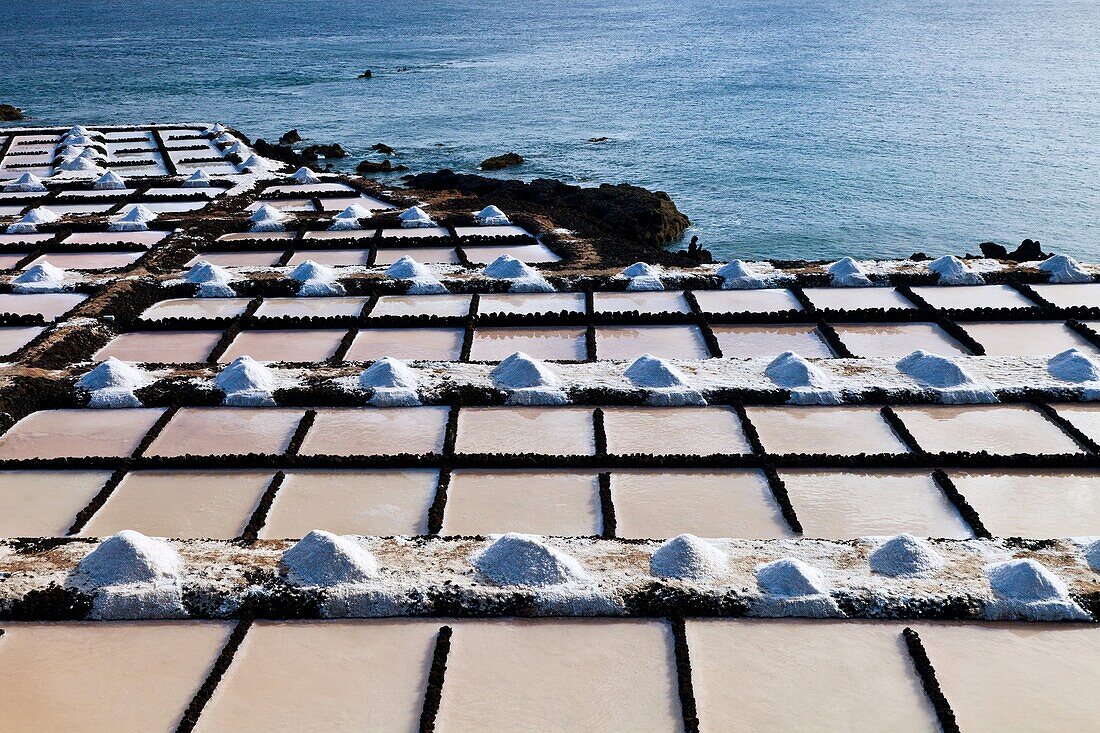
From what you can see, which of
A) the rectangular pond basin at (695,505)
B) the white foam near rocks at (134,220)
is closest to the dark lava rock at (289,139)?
the white foam near rocks at (134,220)

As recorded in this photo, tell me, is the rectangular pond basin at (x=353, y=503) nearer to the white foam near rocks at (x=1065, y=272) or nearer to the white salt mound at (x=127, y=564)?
the white salt mound at (x=127, y=564)

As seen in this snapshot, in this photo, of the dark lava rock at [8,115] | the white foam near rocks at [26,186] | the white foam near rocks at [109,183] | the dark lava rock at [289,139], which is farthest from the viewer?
the dark lava rock at [8,115]

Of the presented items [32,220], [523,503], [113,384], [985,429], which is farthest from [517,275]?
[32,220]

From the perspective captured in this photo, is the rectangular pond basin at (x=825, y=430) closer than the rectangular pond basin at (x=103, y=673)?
No

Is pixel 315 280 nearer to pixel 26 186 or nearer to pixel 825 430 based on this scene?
pixel 825 430

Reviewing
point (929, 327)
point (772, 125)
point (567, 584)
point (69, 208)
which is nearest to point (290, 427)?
point (567, 584)
